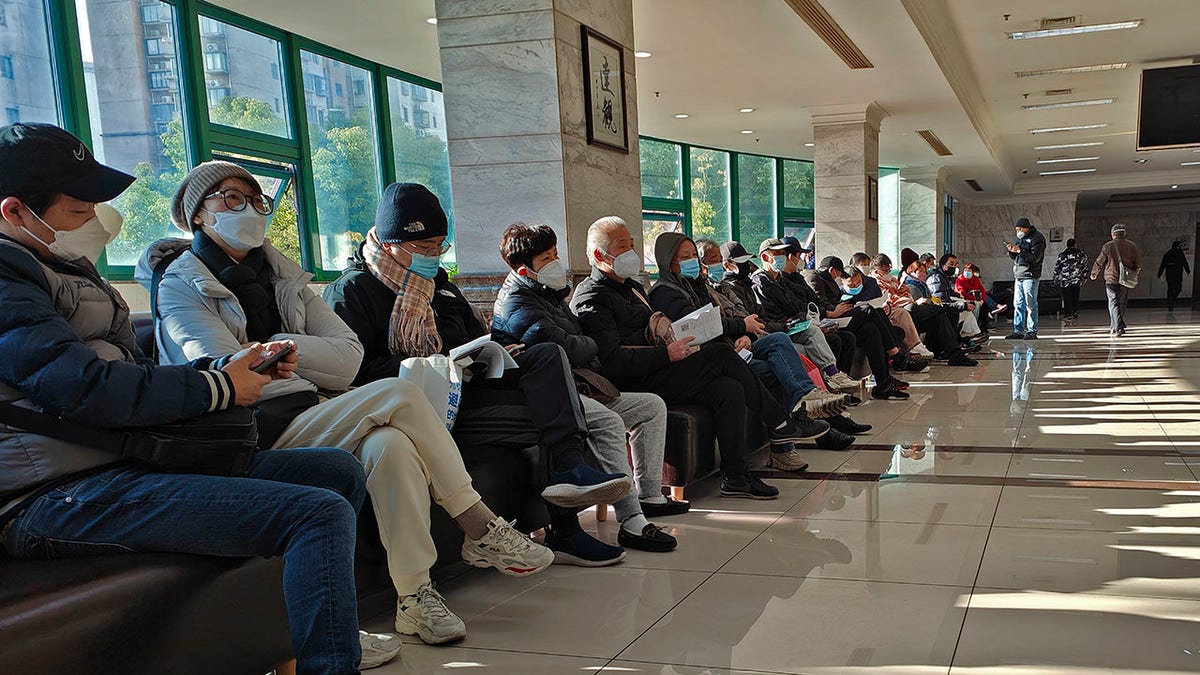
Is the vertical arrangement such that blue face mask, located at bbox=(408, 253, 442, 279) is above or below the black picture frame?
below

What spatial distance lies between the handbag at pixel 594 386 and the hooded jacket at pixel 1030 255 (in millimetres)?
10728

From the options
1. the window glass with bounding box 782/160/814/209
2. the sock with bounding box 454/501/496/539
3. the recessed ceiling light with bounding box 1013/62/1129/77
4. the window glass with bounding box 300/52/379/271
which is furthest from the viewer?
the window glass with bounding box 782/160/814/209

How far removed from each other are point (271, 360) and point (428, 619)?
892mm

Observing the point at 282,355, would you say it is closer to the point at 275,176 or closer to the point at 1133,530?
the point at 1133,530

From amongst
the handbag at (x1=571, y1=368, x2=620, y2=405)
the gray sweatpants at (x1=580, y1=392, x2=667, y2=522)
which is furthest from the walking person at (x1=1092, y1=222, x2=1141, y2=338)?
the handbag at (x1=571, y1=368, x2=620, y2=405)

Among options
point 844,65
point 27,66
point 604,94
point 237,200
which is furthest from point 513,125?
point 844,65

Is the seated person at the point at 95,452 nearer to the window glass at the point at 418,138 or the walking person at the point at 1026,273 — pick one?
the window glass at the point at 418,138

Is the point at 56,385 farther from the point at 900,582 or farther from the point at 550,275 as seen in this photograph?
the point at 900,582

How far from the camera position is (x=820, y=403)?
5027mm

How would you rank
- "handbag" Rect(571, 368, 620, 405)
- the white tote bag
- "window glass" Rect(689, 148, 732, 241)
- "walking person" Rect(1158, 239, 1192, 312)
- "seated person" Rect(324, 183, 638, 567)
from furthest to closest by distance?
"walking person" Rect(1158, 239, 1192, 312), "window glass" Rect(689, 148, 732, 241), "handbag" Rect(571, 368, 620, 405), "seated person" Rect(324, 183, 638, 567), the white tote bag

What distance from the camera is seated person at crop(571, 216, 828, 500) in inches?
164

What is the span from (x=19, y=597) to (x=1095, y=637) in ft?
8.16

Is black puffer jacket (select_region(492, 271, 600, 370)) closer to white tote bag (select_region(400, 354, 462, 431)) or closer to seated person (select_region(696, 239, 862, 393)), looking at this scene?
white tote bag (select_region(400, 354, 462, 431))

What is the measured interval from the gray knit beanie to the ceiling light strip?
5595 millimetres
